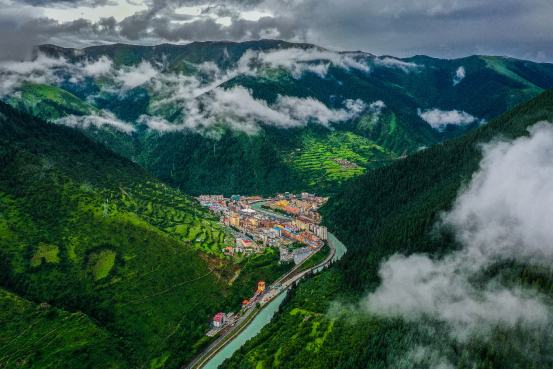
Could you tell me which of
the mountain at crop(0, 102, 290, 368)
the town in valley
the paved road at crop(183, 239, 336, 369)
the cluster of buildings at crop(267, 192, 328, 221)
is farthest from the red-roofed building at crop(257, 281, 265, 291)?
the cluster of buildings at crop(267, 192, 328, 221)

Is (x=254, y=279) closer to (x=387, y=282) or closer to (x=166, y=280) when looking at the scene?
(x=166, y=280)

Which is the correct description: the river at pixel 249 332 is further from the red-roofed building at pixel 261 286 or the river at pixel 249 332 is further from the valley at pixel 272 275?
the red-roofed building at pixel 261 286

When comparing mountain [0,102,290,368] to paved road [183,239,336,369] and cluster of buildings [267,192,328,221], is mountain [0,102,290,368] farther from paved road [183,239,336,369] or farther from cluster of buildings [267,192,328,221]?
cluster of buildings [267,192,328,221]

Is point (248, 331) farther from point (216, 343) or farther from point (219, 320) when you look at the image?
point (216, 343)

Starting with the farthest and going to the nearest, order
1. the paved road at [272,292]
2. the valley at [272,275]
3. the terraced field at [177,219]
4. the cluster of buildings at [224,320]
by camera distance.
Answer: the terraced field at [177,219]
the cluster of buildings at [224,320]
the paved road at [272,292]
the valley at [272,275]

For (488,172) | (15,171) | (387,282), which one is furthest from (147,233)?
(488,172)

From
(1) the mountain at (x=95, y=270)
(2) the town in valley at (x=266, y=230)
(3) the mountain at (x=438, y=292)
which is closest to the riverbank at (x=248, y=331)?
(2) the town in valley at (x=266, y=230)
